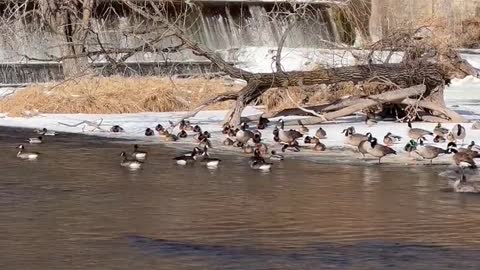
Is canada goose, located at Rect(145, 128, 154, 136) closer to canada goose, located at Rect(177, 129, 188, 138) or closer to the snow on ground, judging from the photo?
the snow on ground

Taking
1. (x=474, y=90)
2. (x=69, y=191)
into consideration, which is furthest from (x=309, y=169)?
(x=474, y=90)

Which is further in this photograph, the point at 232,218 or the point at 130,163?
the point at 130,163

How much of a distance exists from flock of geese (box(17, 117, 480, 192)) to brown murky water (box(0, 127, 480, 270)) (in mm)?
261

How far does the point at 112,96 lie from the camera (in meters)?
23.6

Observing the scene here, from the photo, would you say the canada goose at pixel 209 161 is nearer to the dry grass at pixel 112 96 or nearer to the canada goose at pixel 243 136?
the canada goose at pixel 243 136

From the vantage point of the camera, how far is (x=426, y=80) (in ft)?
62.5

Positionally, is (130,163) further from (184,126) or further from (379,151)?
(184,126)

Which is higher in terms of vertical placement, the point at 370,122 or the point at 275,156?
the point at 370,122

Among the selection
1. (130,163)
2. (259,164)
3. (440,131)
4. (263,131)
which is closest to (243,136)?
(263,131)

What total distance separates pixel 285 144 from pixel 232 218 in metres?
6.31

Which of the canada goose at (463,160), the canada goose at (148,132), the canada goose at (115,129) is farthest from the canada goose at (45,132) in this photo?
the canada goose at (463,160)

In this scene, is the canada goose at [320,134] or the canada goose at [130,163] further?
the canada goose at [320,134]

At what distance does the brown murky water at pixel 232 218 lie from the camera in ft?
28.5

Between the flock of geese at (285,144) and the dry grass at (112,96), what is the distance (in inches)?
143
